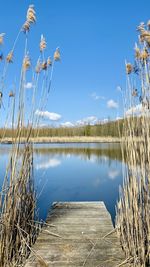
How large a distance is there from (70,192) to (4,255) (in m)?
4.25

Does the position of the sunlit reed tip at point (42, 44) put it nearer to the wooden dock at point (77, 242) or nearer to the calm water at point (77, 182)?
the wooden dock at point (77, 242)

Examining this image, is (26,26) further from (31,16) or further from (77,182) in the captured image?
(77,182)

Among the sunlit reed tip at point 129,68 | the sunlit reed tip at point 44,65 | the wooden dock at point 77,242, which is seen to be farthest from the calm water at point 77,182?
the sunlit reed tip at point 129,68

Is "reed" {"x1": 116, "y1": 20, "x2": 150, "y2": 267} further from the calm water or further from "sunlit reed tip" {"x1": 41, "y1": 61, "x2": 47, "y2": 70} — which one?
the calm water

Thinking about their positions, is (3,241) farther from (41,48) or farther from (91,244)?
(41,48)

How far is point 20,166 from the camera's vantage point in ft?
5.92

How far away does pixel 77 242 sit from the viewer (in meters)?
2.00

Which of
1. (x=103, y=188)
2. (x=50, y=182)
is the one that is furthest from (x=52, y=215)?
(x=50, y=182)

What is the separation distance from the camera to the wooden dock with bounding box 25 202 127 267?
1.72m

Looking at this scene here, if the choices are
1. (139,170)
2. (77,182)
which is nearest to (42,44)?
(139,170)

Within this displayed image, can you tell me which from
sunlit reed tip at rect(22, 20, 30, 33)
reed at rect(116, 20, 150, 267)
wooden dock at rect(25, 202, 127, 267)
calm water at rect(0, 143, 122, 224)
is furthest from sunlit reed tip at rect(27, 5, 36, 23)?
calm water at rect(0, 143, 122, 224)

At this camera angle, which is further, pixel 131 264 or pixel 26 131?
pixel 26 131

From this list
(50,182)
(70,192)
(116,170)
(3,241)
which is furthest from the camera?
(116,170)

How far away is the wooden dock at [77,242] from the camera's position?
1716 mm
